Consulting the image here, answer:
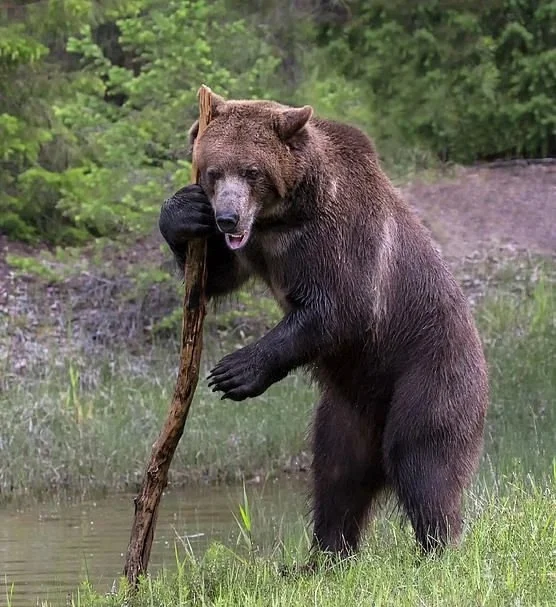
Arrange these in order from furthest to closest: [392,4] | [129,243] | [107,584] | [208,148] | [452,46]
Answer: [129,243] < [452,46] < [392,4] < [107,584] < [208,148]

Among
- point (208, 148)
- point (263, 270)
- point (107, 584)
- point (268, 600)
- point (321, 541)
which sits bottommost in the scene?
point (107, 584)

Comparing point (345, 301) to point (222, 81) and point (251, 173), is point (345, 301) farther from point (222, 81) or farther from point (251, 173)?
point (222, 81)

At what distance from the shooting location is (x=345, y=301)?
650cm

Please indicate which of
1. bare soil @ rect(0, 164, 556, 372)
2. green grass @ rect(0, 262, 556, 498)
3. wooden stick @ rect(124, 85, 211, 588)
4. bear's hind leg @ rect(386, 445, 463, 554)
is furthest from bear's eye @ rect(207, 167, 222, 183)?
bare soil @ rect(0, 164, 556, 372)

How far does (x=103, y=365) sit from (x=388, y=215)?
682 cm

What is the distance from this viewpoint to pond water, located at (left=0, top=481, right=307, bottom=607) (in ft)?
26.1

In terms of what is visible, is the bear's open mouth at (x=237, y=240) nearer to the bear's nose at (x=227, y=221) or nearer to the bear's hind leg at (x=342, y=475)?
the bear's nose at (x=227, y=221)

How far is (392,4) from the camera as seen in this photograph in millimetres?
12000

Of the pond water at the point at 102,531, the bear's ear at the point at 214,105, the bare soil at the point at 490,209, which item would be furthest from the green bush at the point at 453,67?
the bear's ear at the point at 214,105

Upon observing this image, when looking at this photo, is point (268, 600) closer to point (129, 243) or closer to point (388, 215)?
point (388, 215)

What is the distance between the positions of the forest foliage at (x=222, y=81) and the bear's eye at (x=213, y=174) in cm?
615

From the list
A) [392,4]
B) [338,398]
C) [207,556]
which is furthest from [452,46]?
[207,556]

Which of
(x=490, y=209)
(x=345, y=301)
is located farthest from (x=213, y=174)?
(x=490, y=209)

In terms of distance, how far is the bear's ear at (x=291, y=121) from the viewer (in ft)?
20.9
